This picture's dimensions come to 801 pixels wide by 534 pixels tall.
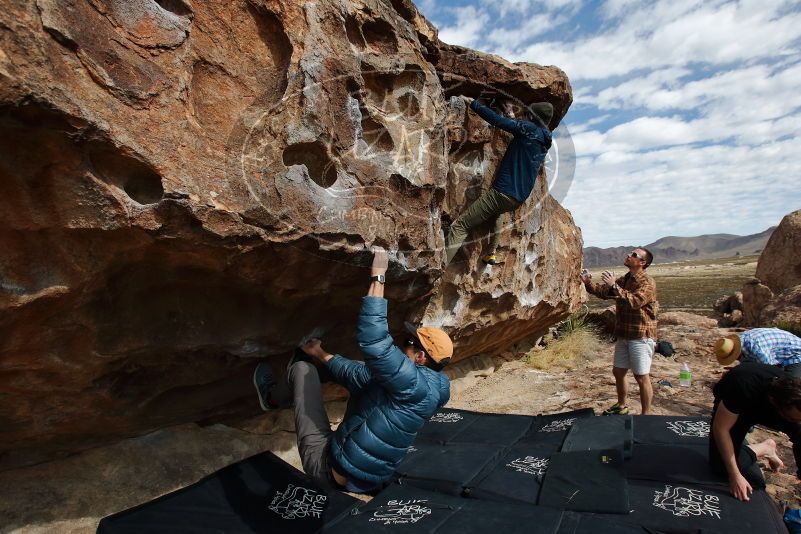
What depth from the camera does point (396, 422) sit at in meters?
3.28

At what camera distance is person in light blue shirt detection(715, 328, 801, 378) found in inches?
155

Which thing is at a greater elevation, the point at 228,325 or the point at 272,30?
the point at 272,30

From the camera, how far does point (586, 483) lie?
4000 mm

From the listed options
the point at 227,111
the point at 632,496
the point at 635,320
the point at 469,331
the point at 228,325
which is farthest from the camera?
the point at 469,331

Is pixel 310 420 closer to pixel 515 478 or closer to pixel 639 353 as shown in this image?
pixel 515 478

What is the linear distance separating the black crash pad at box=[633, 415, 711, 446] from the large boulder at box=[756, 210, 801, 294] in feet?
42.0

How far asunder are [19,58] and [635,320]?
5.49 meters

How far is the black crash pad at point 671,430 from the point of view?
4586 mm

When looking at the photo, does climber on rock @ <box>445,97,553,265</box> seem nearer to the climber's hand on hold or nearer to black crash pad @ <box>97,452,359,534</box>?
the climber's hand on hold

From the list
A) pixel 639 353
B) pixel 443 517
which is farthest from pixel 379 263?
pixel 639 353

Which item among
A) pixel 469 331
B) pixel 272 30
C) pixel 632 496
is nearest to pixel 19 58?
pixel 272 30

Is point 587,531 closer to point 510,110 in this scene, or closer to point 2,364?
point 2,364

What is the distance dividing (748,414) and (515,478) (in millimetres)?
1735

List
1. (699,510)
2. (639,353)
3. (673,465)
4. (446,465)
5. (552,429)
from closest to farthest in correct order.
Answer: (699,510) < (673,465) < (446,465) < (552,429) < (639,353)
